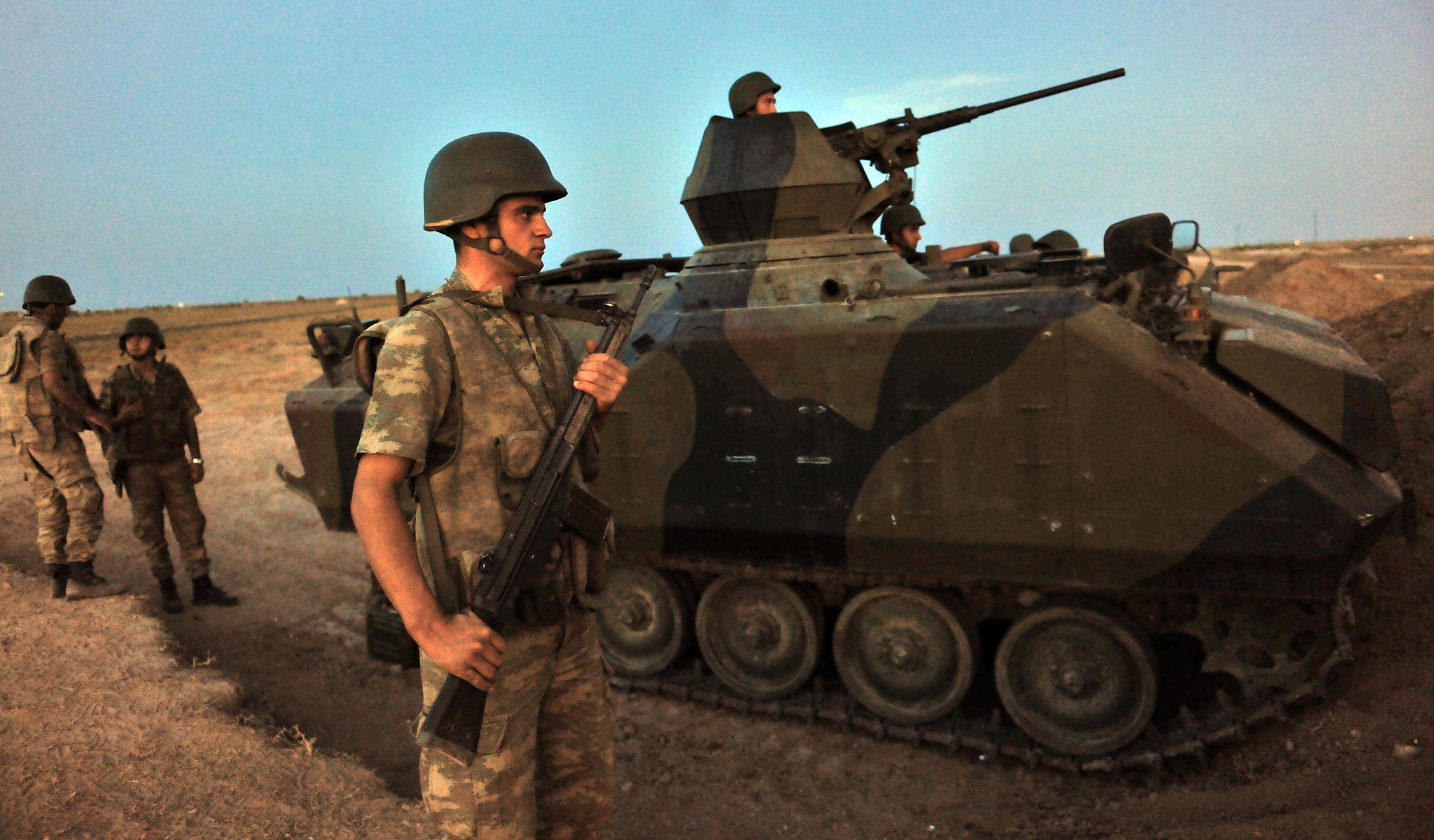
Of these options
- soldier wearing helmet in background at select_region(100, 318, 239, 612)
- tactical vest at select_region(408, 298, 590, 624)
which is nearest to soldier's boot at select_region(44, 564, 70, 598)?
soldier wearing helmet in background at select_region(100, 318, 239, 612)

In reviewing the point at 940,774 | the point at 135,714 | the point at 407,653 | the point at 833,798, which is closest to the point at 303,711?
the point at 407,653

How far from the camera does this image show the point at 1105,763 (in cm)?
461

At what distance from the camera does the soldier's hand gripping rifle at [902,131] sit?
21.6ft

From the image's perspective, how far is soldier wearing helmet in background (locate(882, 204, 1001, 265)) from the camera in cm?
880

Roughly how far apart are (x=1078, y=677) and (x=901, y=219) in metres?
5.23

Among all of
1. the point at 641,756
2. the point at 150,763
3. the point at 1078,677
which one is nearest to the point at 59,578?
the point at 150,763

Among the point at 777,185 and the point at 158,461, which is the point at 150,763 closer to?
the point at 158,461

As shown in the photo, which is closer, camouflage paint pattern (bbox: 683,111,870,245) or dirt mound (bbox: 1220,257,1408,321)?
camouflage paint pattern (bbox: 683,111,870,245)

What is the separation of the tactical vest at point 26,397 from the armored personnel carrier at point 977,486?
4127 millimetres

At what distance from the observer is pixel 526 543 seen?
2.30 m

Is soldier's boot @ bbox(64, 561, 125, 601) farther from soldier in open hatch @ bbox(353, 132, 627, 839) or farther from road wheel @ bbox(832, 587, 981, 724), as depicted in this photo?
soldier in open hatch @ bbox(353, 132, 627, 839)

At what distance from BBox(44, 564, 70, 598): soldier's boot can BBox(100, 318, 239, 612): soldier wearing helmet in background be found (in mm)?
641

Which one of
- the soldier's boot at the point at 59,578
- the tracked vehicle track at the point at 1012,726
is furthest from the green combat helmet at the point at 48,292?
the tracked vehicle track at the point at 1012,726

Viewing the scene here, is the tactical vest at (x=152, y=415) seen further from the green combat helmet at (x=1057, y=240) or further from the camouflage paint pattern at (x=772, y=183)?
the green combat helmet at (x=1057, y=240)
